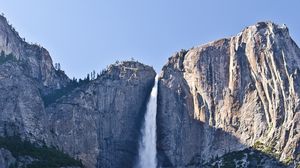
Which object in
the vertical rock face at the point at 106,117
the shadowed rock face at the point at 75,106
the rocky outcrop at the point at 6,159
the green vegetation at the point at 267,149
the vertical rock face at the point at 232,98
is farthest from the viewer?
the vertical rock face at the point at 106,117

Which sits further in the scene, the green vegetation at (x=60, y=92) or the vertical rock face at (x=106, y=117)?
the green vegetation at (x=60, y=92)

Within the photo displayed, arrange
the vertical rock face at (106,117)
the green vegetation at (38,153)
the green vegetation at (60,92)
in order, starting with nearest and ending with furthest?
the green vegetation at (38,153)
the vertical rock face at (106,117)
the green vegetation at (60,92)

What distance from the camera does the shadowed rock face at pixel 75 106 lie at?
150375 millimetres

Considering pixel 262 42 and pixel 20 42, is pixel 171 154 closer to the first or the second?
pixel 262 42

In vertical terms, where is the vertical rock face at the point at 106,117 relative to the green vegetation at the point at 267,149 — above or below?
above

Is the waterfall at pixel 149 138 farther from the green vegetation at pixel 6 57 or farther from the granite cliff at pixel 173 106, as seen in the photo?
the green vegetation at pixel 6 57

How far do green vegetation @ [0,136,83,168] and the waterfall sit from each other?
2196 cm

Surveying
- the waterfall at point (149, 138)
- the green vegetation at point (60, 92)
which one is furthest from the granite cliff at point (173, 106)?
the waterfall at point (149, 138)

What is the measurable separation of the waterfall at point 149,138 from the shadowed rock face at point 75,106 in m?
1.59

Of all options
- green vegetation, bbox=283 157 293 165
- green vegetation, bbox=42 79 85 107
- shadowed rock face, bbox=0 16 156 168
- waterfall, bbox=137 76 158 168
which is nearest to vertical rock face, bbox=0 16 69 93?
shadowed rock face, bbox=0 16 156 168

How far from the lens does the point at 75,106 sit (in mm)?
161875

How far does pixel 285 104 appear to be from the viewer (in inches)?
5615

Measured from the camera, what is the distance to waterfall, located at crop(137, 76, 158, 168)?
160m

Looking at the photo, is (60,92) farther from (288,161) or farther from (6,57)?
(288,161)
